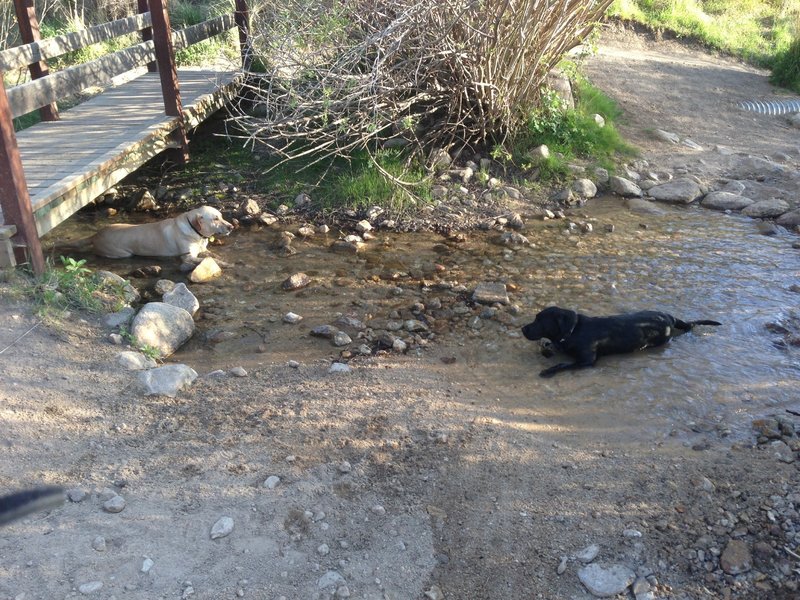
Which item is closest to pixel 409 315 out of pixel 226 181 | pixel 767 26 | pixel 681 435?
pixel 681 435

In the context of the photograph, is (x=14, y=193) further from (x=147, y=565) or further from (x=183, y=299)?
(x=147, y=565)

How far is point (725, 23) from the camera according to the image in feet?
54.2

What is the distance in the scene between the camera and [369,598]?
3.53 meters

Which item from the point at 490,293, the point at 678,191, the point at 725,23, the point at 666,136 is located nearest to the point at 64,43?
the point at 490,293

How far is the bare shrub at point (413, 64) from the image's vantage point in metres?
7.46

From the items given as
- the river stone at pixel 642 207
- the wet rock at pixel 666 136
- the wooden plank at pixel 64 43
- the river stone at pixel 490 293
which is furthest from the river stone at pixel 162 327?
the wet rock at pixel 666 136

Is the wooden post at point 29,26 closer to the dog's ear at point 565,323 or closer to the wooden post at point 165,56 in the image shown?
the wooden post at point 165,56

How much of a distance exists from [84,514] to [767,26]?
18644 millimetres

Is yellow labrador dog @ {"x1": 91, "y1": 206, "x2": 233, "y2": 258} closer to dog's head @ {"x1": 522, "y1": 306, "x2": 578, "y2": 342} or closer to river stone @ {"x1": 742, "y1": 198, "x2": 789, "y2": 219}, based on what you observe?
dog's head @ {"x1": 522, "y1": 306, "x2": 578, "y2": 342}

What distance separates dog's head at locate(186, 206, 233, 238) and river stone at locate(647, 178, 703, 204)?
17.7 feet

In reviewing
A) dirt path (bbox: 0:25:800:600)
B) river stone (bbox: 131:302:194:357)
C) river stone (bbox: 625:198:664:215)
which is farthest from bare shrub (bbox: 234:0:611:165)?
dirt path (bbox: 0:25:800:600)

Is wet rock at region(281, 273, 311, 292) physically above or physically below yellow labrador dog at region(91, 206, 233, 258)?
below

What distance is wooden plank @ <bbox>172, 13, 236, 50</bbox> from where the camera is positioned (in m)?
9.24

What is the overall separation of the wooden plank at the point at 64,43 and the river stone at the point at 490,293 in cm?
509
